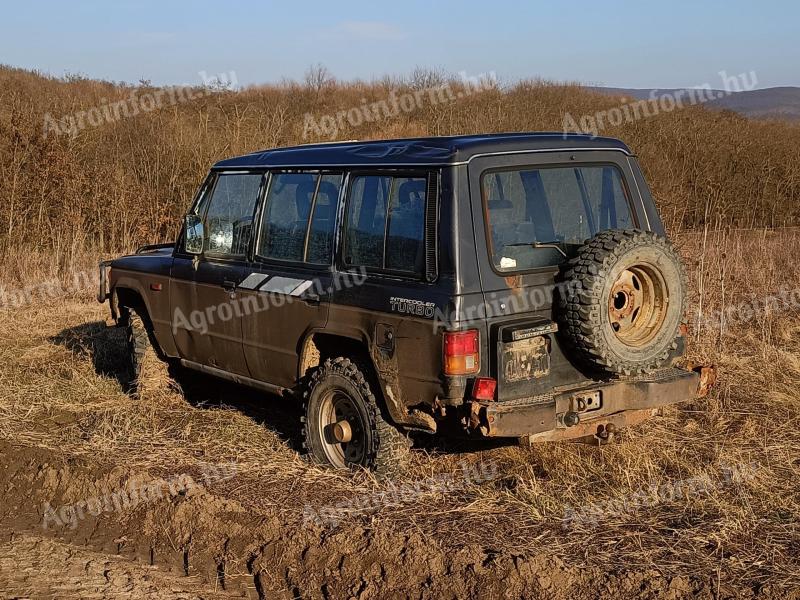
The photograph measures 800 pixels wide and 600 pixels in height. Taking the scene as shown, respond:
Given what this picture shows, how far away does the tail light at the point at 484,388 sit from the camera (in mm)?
4473

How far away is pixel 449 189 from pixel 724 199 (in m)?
14.9

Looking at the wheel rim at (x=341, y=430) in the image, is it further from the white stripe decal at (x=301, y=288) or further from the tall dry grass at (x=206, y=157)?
the tall dry grass at (x=206, y=157)

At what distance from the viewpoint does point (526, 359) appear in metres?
4.59

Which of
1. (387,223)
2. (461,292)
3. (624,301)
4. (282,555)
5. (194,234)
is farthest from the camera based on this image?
(194,234)

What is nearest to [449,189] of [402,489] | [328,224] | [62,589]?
[328,224]

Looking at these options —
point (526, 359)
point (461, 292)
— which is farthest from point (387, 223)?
point (526, 359)

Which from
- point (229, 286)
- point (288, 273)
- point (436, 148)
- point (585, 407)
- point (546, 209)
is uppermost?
point (436, 148)

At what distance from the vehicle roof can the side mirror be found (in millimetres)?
1038

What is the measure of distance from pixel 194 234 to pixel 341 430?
6.72 feet

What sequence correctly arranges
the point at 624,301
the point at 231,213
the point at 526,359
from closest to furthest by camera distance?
1. the point at 526,359
2. the point at 624,301
3. the point at 231,213

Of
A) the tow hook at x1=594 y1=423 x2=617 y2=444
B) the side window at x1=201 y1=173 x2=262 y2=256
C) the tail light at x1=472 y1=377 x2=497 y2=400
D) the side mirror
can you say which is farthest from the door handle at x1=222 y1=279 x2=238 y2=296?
the tow hook at x1=594 y1=423 x2=617 y2=444

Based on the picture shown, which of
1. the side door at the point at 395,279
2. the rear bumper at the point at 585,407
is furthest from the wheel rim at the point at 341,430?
the rear bumper at the point at 585,407

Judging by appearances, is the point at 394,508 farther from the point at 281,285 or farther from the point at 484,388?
the point at 281,285

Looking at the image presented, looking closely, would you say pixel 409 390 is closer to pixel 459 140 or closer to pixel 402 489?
pixel 402 489
